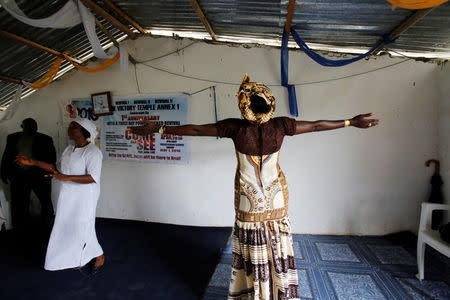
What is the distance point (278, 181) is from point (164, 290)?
55.1 inches

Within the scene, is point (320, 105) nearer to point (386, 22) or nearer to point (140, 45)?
point (386, 22)

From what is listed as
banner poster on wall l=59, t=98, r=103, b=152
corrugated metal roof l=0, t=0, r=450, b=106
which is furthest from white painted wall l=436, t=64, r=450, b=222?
banner poster on wall l=59, t=98, r=103, b=152

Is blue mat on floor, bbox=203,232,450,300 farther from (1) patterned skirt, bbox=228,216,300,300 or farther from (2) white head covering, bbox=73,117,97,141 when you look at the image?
(2) white head covering, bbox=73,117,97,141

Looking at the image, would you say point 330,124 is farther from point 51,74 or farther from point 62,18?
point 51,74

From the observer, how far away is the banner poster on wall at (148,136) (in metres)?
2.96

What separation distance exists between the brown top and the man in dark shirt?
302cm

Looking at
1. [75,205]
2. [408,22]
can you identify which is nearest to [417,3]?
[408,22]

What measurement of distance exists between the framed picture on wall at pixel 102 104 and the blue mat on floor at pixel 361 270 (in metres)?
2.53

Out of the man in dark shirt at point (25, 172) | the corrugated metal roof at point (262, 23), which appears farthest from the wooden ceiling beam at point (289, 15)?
the man in dark shirt at point (25, 172)

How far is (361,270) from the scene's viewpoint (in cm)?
206

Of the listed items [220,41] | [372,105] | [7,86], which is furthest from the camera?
[7,86]

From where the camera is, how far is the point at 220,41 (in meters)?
2.74

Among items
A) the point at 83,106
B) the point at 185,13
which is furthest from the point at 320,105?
the point at 83,106

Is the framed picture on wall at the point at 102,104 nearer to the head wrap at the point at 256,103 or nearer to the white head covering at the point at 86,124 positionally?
the white head covering at the point at 86,124
